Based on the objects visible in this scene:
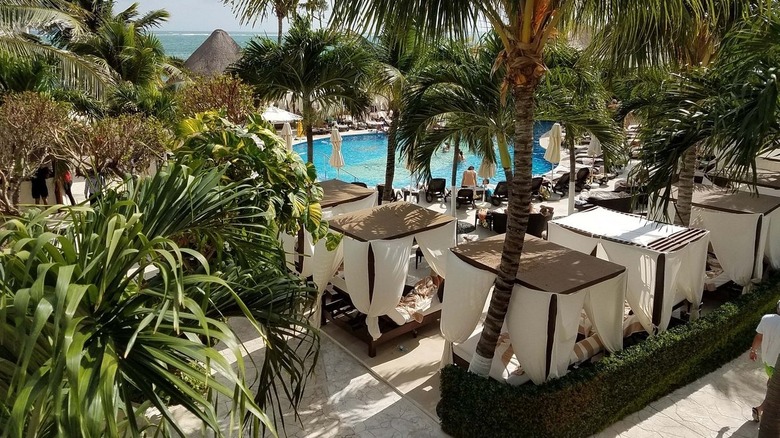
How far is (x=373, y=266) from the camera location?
7.30m

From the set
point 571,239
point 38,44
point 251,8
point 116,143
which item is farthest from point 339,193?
point 38,44

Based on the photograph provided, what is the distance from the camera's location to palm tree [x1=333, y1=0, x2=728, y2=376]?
459cm

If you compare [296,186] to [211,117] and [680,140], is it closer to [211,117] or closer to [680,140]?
[211,117]

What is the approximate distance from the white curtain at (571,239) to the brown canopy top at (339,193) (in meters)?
3.25

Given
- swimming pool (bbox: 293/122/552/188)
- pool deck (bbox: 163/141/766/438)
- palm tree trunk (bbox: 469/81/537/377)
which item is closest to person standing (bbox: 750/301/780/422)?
pool deck (bbox: 163/141/766/438)

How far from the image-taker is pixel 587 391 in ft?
18.7

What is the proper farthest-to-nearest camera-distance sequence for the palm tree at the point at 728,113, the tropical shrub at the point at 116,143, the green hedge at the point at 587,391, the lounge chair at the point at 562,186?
1. the lounge chair at the point at 562,186
2. the tropical shrub at the point at 116,143
3. the green hedge at the point at 587,391
4. the palm tree at the point at 728,113

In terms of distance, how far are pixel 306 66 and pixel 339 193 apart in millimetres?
3657

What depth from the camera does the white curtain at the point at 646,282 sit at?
6664mm

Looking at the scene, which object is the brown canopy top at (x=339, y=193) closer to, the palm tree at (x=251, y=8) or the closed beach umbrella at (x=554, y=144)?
the palm tree at (x=251, y=8)

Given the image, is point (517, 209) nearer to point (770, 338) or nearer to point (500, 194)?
point (770, 338)

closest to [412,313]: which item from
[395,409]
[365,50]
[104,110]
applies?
[395,409]

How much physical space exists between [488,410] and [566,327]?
1213 mm

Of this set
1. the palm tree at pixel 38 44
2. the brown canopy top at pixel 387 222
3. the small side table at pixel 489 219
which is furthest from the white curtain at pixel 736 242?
the palm tree at pixel 38 44
